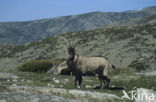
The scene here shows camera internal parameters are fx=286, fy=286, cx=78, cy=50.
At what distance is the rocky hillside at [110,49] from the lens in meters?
41.0

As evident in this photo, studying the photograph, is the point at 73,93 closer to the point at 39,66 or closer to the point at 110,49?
the point at 39,66

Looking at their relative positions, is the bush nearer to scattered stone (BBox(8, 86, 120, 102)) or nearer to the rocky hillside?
the rocky hillside

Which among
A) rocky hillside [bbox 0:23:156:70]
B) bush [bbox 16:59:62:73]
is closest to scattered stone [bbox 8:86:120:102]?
bush [bbox 16:59:62:73]

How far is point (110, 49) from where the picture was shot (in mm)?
48062

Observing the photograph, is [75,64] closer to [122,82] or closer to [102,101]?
[122,82]

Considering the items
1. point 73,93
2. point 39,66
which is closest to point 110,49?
point 39,66

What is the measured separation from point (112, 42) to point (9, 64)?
19.8m

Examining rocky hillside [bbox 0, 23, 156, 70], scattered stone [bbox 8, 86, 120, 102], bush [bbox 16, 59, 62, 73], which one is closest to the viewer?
scattered stone [bbox 8, 86, 120, 102]

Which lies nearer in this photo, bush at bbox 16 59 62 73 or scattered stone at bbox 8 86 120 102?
scattered stone at bbox 8 86 120 102

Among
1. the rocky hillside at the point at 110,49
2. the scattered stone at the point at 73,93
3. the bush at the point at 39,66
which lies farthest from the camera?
the rocky hillside at the point at 110,49

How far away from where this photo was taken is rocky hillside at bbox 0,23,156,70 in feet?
135

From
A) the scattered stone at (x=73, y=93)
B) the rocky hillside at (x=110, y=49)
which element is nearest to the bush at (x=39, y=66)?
the rocky hillside at (x=110, y=49)

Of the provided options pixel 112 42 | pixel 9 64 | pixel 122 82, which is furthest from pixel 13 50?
pixel 122 82

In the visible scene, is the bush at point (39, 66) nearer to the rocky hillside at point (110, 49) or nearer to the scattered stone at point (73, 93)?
the rocky hillside at point (110, 49)
